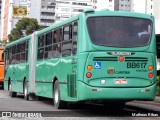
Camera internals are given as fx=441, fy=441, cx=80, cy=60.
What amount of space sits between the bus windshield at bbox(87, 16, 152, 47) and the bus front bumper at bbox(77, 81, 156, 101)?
1329 mm

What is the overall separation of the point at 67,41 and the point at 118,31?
198 centimetres

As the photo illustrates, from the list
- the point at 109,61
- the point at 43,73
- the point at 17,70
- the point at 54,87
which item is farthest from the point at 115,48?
the point at 17,70

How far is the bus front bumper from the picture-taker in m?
12.7

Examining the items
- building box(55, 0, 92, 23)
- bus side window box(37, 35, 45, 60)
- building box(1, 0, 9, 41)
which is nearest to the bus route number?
bus side window box(37, 35, 45, 60)

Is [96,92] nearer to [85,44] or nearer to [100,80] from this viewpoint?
[100,80]

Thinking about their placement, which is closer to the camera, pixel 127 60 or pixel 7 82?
pixel 127 60

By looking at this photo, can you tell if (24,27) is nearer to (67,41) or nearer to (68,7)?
(68,7)

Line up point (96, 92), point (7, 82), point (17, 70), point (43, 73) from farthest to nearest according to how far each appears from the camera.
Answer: point (7, 82) < point (17, 70) < point (43, 73) < point (96, 92)

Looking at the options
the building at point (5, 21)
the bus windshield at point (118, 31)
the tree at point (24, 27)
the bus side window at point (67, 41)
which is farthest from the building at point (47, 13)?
the bus windshield at point (118, 31)

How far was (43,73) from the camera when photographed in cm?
1741

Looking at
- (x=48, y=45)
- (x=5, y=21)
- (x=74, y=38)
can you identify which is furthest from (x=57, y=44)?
(x=5, y=21)

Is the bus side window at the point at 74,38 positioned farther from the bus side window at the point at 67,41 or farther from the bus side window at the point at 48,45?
the bus side window at the point at 48,45

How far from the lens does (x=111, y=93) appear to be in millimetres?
12773

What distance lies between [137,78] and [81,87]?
1716 mm
